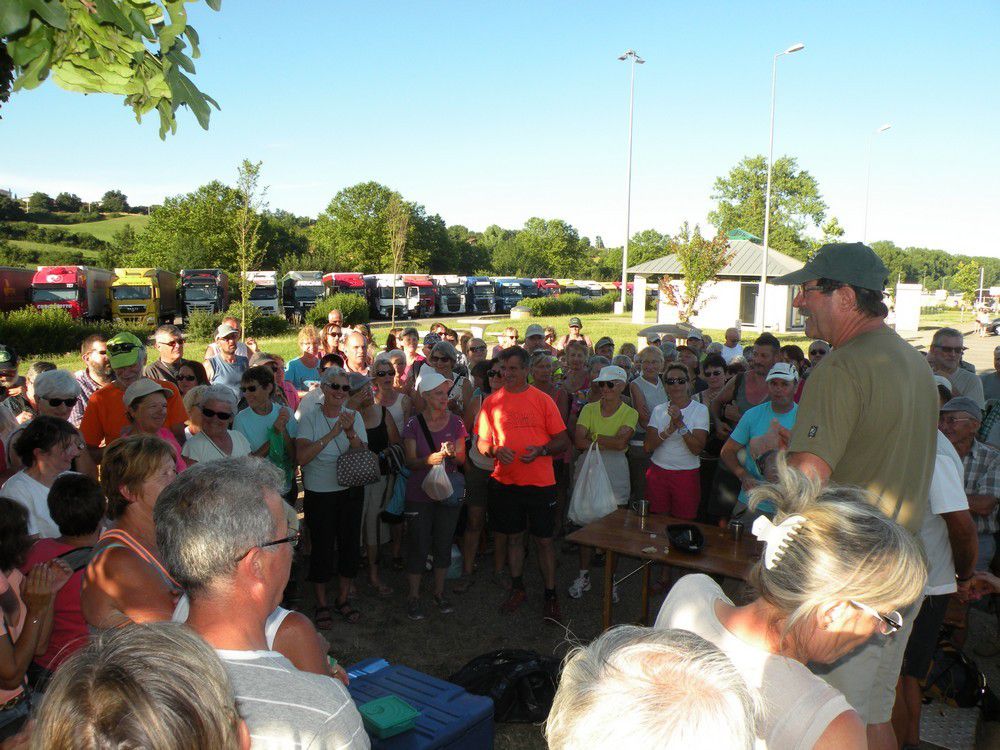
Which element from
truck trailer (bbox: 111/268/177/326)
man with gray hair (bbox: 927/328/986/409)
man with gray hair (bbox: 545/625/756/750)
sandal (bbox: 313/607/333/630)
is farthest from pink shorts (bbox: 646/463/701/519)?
truck trailer (bbox: 111/268/177/326)

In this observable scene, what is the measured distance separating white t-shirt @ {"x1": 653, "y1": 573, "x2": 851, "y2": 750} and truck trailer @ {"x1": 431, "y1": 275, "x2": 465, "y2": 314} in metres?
42.5

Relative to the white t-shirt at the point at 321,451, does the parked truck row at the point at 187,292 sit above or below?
above

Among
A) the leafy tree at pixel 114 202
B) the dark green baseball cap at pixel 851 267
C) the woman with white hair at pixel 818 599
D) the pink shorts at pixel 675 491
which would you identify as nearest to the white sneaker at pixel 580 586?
the pink shorts at pixel 675 491

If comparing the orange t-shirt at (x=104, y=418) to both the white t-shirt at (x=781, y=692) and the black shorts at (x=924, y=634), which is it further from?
the black shorts at (x=924, y=634)

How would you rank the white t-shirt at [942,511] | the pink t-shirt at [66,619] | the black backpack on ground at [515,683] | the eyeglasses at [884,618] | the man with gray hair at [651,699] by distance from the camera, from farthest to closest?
the black backpack on ground at [515,683] → the white t-shirt at [942,511] → the pink t-shirt at [66,619] → the eyeglasses at [884,618] → the man with gray hair at [651,699]

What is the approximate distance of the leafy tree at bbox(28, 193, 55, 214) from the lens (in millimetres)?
88750

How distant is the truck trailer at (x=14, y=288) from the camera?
97.8 feet

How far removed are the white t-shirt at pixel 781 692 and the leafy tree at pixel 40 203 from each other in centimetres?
10520

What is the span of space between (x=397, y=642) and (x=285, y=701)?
3.75 metres

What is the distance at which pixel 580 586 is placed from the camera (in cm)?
589

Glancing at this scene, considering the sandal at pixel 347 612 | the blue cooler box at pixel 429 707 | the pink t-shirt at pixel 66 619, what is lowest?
the sandal at pixel 347 612

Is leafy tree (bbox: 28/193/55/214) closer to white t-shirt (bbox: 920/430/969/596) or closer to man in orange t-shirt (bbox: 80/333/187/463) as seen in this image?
man in orange t-shirt (bbox: 80/333/187/463)

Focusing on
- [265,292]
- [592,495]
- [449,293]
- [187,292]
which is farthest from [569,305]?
[592,495]

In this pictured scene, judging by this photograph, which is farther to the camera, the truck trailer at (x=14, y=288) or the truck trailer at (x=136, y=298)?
the truck trailer at (x=136, y=298)
